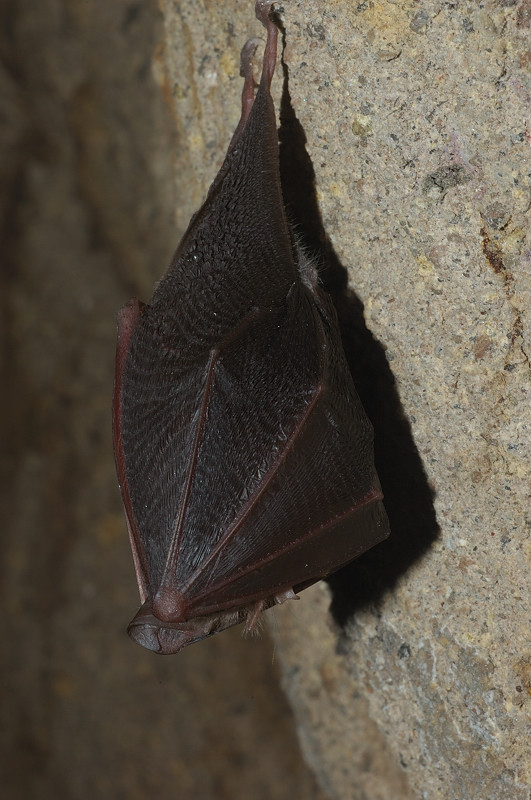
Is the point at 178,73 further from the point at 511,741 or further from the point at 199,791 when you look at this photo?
the point at 199,791

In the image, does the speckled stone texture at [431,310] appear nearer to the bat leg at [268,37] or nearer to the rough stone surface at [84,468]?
the bat leg at [268,37]

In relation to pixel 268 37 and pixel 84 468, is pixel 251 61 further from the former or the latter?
pixel 84 468

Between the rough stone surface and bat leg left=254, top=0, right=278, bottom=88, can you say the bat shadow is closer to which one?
bat leg left=254, top=0, right=278, bottom=88

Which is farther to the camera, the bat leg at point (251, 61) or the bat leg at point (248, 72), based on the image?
the bat leg at point (248, 72)

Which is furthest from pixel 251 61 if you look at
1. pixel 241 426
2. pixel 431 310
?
pixel 241 426

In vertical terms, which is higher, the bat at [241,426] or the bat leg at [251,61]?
the bat leg at [251,61]

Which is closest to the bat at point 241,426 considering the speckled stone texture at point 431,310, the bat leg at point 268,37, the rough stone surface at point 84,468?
the bat leg at point 268,37

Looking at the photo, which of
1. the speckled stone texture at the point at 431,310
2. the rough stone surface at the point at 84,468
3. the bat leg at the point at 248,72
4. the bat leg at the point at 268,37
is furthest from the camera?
the rough stone surface at the point at 84,468
